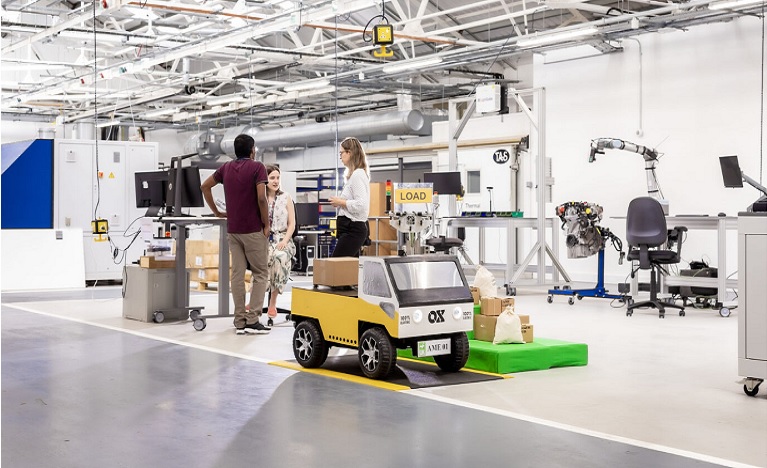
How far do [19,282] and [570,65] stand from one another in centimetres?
849

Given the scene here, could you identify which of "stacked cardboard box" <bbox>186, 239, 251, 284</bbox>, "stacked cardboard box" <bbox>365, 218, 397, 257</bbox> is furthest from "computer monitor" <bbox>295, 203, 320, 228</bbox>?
"stacked cardboard box" <bbox>186, 239, 251, 284</bbox>

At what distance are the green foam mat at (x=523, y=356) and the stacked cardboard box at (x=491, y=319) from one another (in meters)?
0.06

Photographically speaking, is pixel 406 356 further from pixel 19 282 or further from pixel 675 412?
pixel 19 282

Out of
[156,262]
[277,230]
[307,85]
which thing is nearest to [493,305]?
[277,230]

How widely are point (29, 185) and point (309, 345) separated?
7978mm

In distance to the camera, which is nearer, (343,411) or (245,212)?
(343,411)

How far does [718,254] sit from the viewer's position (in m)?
9.19

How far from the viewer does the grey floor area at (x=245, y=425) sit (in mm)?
3129

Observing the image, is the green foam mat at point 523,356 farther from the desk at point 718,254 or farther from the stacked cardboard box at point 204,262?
the stacked cardboard box at point 204,262

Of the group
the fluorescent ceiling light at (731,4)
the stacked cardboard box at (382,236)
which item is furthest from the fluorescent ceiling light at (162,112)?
the fluorescent ceiling light at (731,4)

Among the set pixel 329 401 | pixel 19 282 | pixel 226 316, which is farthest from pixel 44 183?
pixel 329 401

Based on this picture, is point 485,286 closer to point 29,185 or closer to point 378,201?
point 378,201

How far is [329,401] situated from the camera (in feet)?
13.8

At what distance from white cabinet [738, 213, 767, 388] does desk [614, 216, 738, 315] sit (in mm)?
4523
